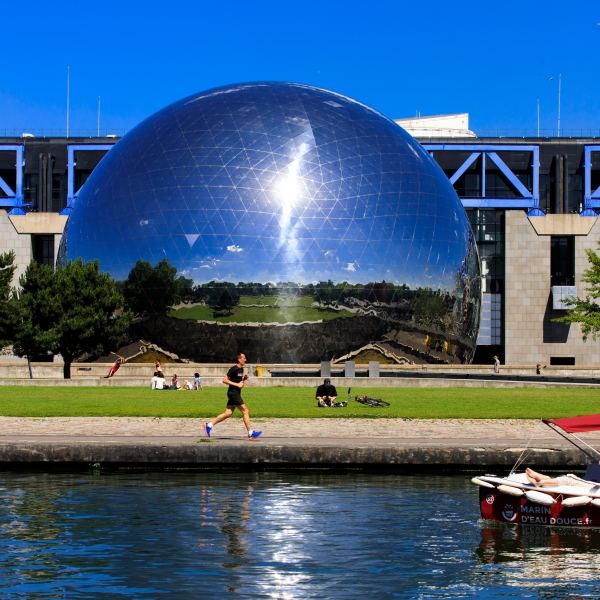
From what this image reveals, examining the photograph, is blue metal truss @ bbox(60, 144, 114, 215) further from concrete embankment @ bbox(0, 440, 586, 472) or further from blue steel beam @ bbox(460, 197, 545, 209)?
concrete embankment @ bbox(0, 440, 586, 472)

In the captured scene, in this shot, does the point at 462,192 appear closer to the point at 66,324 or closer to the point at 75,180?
the point at 75,180

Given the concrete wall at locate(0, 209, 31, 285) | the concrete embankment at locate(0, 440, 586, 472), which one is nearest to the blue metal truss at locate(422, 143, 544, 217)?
the concrete wall at locate(0, 209, 31, 285)

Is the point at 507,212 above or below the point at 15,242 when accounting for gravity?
above

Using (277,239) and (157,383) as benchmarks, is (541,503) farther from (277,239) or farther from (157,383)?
(277,239)

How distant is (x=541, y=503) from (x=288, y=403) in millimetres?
13341

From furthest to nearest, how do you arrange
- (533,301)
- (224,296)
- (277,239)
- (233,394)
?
(533,301), (277,239), (224,296), (233,394)

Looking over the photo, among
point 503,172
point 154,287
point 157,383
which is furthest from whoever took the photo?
point 503,172

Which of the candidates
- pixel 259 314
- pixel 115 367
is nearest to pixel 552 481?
pixel 259 314

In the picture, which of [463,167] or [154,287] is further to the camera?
[463,167]

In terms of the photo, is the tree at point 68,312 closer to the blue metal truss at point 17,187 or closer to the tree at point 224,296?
the tree at point 224,296

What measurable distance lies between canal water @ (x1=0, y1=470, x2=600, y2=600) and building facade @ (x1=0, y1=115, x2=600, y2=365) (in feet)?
148

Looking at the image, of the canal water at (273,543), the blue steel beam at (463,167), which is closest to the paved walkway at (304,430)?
the canal water at (273,543)

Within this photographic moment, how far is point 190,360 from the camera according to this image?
35.3m

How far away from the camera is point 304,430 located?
16.5m
